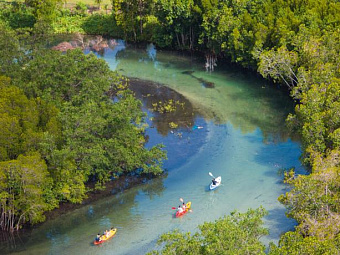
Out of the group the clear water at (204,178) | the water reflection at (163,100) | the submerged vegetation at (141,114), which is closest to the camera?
the submerged vegetation at (141,114)

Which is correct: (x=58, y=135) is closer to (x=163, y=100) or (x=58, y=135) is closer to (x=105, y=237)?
(x=105, y=237)

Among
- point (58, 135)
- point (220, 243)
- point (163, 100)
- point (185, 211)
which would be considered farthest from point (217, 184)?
point (163, 100)

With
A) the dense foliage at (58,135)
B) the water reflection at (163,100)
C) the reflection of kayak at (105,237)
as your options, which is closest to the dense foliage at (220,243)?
the reflection of kayak at (105,237)

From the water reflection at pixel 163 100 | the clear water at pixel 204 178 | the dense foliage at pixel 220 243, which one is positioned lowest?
the clear water at pixel 204 178

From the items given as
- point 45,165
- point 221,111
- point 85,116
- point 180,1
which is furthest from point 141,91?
point 45,165

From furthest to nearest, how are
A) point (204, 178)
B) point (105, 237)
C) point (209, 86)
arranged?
point (209, 86)
point (204, 178)
point (105, 237)

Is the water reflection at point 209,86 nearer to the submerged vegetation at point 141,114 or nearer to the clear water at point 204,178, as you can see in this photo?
the clear water at point 204,178
